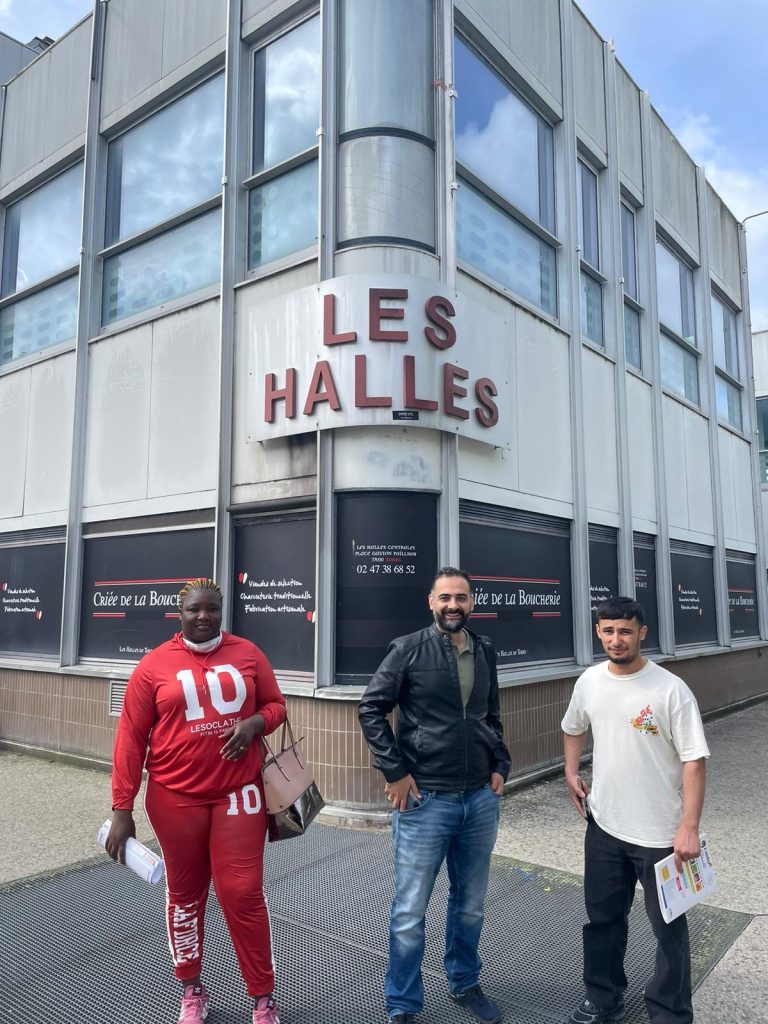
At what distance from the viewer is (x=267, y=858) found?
5.23m

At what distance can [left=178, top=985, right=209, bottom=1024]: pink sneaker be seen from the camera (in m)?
3.07

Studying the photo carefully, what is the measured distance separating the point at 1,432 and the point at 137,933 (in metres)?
7.86

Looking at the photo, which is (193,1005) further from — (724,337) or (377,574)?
(724,337)

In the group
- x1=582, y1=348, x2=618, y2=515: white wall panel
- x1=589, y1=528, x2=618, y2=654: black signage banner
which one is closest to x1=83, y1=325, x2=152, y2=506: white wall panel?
x1=582, y1=348, x2=618, y2=515: white wall panel

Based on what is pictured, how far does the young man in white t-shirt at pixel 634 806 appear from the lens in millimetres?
2836

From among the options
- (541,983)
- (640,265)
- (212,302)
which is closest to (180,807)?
(541,983)

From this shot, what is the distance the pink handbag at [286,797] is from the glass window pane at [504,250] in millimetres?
5642

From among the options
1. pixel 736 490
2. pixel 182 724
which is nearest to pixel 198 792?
pixel 182 724

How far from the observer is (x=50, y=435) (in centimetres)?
934

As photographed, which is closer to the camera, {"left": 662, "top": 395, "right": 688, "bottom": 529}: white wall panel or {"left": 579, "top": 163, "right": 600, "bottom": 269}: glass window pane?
{"left": 579, "top": 163, "right": 600, "bottom": 269}: glass window pane

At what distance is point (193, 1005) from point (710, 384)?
12493 millimetres

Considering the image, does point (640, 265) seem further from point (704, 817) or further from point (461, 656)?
point (461, 656)

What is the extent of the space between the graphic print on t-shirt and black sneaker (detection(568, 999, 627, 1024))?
3.79ft

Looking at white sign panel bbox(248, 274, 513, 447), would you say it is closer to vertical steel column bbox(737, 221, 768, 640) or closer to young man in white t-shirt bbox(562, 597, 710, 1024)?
young man in white t-shirt bbox(562, 597, 710, 1024)
